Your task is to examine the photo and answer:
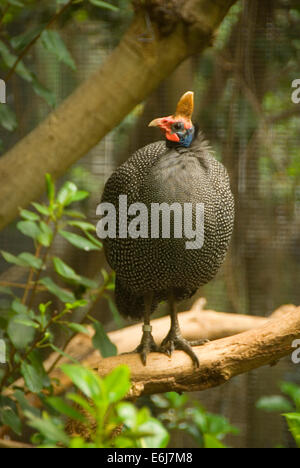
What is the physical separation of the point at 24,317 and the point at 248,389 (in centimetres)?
72

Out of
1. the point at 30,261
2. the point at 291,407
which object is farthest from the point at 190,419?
the point at 30,261

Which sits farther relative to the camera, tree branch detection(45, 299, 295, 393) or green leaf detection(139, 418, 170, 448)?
tree branch detection(45, 299, 295, 393)

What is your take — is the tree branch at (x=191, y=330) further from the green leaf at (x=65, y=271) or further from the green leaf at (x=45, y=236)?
the green leaf at (x=45, y=236)

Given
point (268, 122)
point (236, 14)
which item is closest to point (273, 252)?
point (268, 122)

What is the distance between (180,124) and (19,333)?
0.51m

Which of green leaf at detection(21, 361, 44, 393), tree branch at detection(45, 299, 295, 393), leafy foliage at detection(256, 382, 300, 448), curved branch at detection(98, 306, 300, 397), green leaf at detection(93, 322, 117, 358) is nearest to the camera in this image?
leafy foliage at detection(256, 382, 300, 448)

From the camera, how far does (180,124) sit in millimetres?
810

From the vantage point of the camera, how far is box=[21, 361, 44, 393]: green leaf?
3.32 ft

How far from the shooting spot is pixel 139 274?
93 centimetres

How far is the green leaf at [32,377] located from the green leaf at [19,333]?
39mm

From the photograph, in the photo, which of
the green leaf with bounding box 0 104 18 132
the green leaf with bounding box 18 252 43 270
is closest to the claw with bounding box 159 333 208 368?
A: the green leaf with bounding box 18 252 43 270

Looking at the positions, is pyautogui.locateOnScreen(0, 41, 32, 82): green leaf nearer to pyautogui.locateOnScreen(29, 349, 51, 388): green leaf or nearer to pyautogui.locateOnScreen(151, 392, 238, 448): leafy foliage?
pyautogui.locateOnScreen(29, 349, 51, 388): green leaf

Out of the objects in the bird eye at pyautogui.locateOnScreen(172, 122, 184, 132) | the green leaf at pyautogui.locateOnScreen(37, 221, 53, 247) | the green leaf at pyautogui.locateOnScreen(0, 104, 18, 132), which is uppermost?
the green leaf at pyautogui.locateOnScreen(0, 104, 18, 132)
